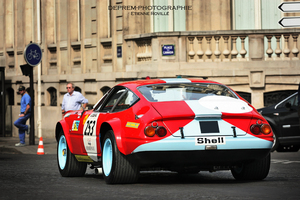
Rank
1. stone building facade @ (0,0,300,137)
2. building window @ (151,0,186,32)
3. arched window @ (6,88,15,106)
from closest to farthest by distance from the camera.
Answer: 1. stone building facade @ (0,0,300,137)
2. building window @ (151,0,186,32)
3. arched window @ (6,88,15,106)

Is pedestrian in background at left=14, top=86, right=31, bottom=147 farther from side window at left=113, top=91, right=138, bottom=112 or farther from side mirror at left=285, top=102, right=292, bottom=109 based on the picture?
side window at left=113, top=91, right=138, bottom=112

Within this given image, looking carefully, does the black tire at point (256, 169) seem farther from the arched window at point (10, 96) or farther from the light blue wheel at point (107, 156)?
the arched window at point (10, 96)

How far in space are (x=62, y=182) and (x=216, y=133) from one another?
253 cm

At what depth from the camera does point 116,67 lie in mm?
22953

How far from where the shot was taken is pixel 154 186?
8617 mm

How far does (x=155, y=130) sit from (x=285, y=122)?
9.19m

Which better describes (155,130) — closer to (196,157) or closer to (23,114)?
(196,157)

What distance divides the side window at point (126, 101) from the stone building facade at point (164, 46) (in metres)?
11.5

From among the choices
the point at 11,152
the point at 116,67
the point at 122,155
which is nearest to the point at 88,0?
the point at 116,67

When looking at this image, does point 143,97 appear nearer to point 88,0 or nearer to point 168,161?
point 168,161

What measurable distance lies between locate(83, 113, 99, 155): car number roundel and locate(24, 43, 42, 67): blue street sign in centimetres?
1045

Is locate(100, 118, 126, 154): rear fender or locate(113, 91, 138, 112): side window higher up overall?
locate(113, 91, 138, 112): side window

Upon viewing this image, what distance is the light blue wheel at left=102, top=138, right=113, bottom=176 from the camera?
29.4 ft

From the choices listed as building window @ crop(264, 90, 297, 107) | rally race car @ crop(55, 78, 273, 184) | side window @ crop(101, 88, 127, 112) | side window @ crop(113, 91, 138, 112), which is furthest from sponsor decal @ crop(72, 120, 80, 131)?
building window @ crop(264, 90, 297, 107)
